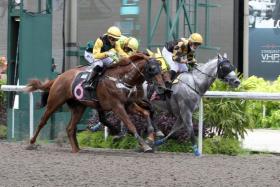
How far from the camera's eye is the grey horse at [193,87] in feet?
43.7

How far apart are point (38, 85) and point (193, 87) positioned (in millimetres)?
2948

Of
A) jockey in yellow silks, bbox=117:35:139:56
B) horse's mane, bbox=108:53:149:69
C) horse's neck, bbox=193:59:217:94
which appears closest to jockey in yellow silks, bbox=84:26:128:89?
horse's mane, bbox=108:53:149:69

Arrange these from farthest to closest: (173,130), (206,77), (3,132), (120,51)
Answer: (3,132)
(120,51)
(173,130)
(206,77)

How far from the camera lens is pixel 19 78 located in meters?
15.8

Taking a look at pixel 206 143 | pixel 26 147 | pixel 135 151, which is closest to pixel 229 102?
pixel 206 143

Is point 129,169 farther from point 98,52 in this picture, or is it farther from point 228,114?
point 228,114

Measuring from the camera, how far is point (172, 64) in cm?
1389

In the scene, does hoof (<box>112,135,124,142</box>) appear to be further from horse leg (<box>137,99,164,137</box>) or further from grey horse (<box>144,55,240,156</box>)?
grey horse (<box>144,55,240,156</box>)

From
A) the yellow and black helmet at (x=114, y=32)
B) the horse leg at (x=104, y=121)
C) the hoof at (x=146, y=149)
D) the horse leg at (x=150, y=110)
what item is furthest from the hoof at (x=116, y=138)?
the yellow and black helmet at (x=114, y=32)

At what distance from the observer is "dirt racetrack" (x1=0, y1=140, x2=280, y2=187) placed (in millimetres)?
9781

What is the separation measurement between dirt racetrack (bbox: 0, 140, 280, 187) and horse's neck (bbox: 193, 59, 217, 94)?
1201mm

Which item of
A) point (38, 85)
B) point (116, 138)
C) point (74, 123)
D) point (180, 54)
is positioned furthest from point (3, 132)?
point (180, 54)

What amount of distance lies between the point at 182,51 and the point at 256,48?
13858mm

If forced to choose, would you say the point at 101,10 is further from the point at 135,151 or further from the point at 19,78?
the point at 135,151
